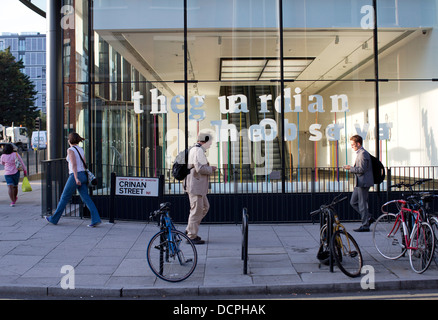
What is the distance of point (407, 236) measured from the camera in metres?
6.29

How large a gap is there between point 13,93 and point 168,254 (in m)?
51.7

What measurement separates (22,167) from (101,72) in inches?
149

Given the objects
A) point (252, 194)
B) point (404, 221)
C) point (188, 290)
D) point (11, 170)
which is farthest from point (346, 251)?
point (11, 170)

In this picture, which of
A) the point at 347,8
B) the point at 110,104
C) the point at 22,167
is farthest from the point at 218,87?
the point at 22,167

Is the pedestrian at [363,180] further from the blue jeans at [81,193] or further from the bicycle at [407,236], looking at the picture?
the blue jeans at [81,193]

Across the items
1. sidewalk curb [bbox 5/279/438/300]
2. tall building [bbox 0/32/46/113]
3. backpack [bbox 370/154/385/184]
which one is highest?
tall building [bbox 0/32/46/113]

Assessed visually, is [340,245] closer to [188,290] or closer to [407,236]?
[407,236]

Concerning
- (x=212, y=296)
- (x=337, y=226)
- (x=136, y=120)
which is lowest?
(x=212, y=296)

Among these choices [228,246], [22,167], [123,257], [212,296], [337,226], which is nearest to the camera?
[212,296]

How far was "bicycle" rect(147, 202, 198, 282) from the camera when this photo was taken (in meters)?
5.68

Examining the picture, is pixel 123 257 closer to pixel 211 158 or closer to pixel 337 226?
pixel 337 226

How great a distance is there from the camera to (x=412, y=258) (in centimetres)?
617

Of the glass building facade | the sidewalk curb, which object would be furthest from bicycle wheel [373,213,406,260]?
the glass building facade

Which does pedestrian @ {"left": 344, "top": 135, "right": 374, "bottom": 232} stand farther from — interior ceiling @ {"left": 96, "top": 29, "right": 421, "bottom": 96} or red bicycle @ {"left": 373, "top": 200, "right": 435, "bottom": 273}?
interior ceiling @ {"left": 96, "top": 29, "right": 421, "bottom": 96}
